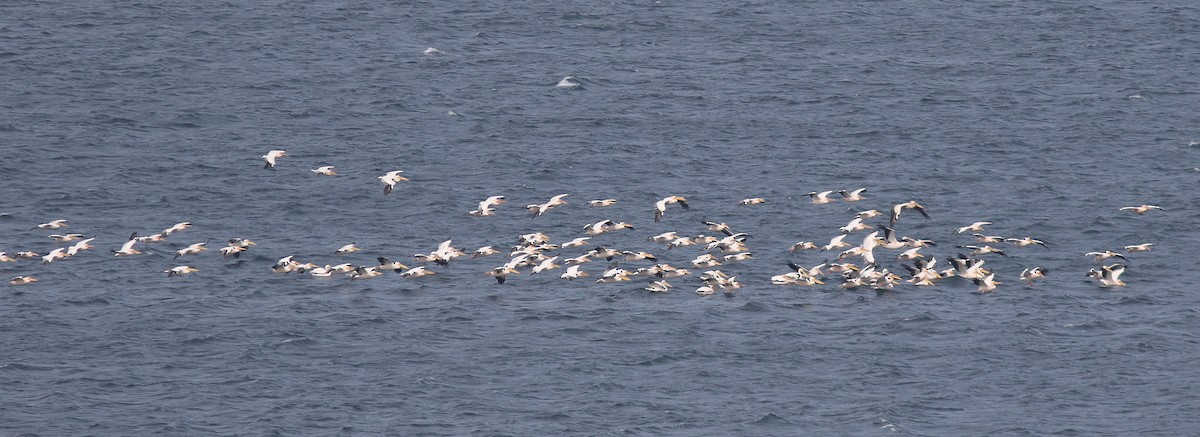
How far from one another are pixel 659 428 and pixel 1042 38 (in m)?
68.1

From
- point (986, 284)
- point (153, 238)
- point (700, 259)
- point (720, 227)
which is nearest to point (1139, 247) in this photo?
point (986, 284)

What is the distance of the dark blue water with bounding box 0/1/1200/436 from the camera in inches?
2325

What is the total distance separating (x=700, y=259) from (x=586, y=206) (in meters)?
11.8

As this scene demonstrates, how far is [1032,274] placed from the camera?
7025cm

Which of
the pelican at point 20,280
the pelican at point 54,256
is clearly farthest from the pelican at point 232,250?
the pelican at point 20,280

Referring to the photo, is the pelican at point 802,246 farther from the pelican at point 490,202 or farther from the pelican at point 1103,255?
the pelican at point 490,202

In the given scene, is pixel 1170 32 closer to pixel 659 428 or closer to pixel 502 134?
pixel 502 134

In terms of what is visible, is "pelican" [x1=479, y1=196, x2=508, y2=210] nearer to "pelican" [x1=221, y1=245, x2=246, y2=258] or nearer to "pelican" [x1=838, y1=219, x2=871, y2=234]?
"pelican" [x1=221, y1=245, x2=246, y2=258]

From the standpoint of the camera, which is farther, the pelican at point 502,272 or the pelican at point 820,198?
the pelican at point 820,198

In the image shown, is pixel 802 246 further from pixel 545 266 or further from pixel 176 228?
pixel 176 228

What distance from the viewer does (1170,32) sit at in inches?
4616

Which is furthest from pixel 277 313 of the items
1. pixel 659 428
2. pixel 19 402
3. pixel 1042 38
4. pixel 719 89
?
pixel 1042 38

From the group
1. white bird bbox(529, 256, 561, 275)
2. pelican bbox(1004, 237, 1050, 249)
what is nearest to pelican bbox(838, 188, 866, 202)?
pelican bbox(1004, 237, 1050, 249)

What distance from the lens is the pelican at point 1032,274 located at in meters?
70.2
